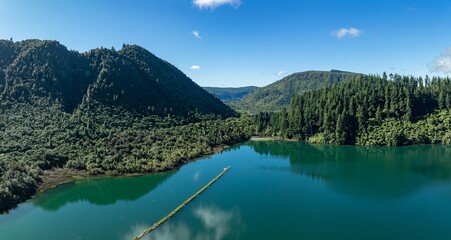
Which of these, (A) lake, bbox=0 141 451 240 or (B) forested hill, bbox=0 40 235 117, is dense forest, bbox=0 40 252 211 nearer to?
(B) forested hill, bbox=0 40 235 117

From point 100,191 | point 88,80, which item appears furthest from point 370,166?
point 88,80

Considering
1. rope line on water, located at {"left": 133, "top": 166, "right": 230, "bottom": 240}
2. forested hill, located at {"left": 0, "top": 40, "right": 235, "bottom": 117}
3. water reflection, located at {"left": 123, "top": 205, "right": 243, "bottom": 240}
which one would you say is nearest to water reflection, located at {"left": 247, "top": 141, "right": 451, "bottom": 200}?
rope line on water, located at {"left": 133, "top": 166, "right": 230, "bottom": 240}

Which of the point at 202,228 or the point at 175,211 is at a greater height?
the point at 175,211

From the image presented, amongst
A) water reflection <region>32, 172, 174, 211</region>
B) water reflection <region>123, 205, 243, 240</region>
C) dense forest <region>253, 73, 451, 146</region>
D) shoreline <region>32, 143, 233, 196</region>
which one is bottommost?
water reflection <region>123, 205, 243, 240</region>

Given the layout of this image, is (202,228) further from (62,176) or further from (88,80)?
(88,80)

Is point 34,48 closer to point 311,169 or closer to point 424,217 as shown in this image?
point 311,169

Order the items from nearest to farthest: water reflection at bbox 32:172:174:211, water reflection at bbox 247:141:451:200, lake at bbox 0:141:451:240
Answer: lake at bbox 0:141:451:240 → water reflection at bbox 32:172:174:211 → water reflection at bbox 247:141:451:200

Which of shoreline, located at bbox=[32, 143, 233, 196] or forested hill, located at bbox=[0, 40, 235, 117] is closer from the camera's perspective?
shoreline, located at bbox=[32, 143, 233, 196]
